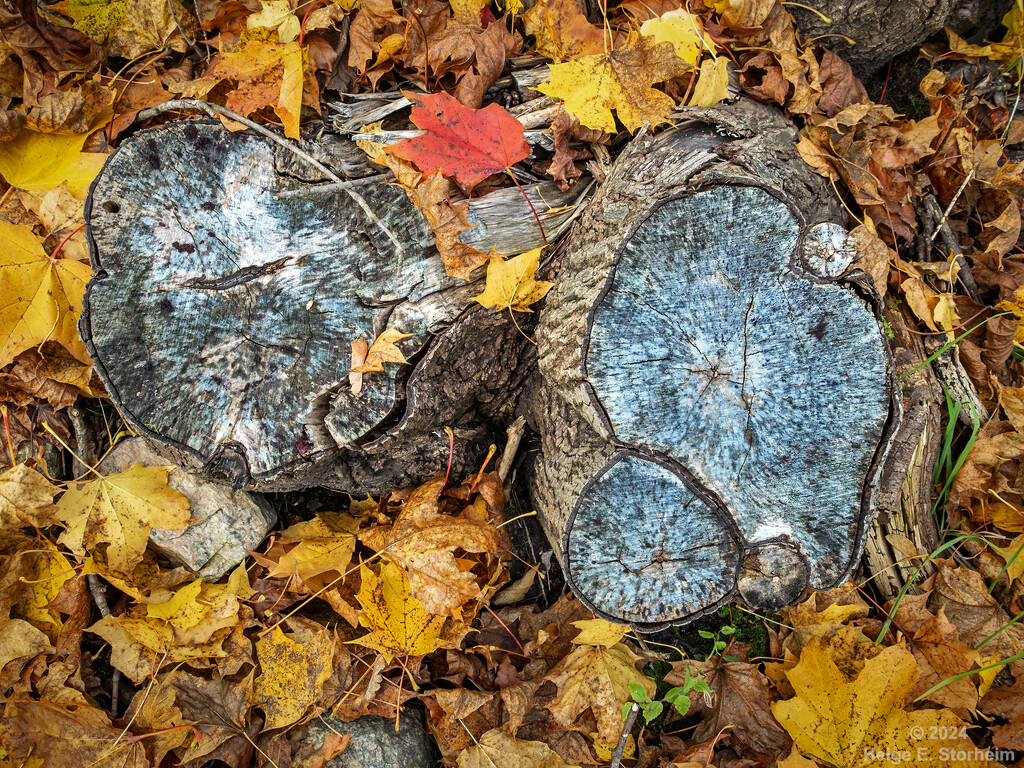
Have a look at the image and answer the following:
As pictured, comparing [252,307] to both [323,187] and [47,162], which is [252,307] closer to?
[323,187]

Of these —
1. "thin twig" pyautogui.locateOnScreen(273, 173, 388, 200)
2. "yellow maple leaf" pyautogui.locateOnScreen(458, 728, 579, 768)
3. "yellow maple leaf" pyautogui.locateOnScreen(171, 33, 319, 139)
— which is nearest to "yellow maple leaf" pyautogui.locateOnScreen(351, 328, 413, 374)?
"thin twig" pyautogui.locateOnScreen(273, 173, 388, 200)

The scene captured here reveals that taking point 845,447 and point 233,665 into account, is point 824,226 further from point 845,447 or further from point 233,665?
point 233,665

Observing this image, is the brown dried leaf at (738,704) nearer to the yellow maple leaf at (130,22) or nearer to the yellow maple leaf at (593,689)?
the yellow maple leaf at (593,689)

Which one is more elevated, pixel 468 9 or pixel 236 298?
pixel 468 9

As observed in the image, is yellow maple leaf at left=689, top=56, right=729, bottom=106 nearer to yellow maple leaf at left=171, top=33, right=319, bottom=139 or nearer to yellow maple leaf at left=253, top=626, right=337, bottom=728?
yellow maple leaf at left=171, top=33, right=319, bottom=139

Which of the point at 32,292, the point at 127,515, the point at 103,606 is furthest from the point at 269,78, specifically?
the point at 103,606

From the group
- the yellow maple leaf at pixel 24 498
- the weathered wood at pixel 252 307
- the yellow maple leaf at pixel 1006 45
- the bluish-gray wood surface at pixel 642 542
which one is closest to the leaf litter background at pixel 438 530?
the yellow maple leaf at pixel 24 498

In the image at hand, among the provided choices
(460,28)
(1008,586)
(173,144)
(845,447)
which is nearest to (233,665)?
(173,144)
